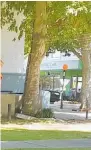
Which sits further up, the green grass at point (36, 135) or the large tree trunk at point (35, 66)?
the large tree trunk at point (35, 66)

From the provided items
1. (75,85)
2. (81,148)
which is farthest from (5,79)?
(75,85)

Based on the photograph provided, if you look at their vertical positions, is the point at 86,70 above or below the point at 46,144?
above

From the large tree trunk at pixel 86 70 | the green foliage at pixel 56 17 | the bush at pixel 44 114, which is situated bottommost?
the bush at pixel 44 114

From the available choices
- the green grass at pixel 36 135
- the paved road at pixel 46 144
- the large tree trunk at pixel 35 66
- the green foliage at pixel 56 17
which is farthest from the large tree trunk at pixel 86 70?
the paved road at pixel 46 144

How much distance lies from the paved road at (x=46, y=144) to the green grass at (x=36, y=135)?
0.77 m

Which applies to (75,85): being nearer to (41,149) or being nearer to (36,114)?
(36,114)

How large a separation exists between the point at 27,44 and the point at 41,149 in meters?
21.5

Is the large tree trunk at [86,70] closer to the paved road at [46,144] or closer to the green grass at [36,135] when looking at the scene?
the green grass at [36,135]

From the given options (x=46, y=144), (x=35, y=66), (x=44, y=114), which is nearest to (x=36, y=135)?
(x=46, y=144)

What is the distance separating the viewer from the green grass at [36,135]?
47.2 ft

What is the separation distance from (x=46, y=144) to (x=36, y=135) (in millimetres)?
2392

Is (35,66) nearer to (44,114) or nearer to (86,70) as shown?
(44,114)

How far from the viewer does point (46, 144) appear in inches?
510

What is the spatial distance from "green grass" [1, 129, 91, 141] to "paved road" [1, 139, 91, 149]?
0.77 m
